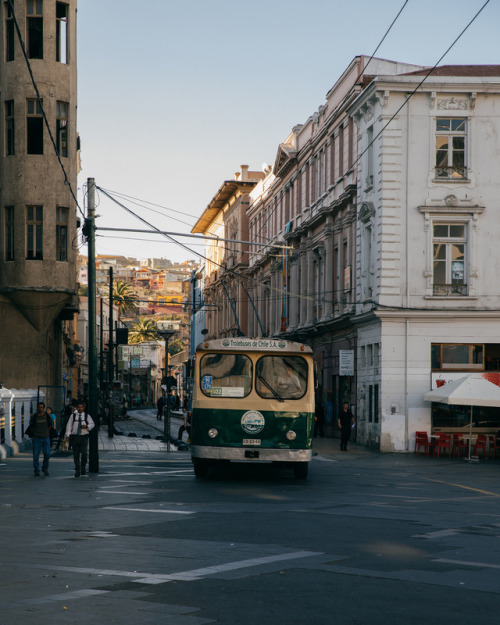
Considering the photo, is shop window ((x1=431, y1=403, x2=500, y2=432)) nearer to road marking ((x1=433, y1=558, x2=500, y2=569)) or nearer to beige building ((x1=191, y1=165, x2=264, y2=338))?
road marking ((x1=433, y1=558, x2=500, y2=569))

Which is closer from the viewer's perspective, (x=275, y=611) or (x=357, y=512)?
(x=275, y=611)

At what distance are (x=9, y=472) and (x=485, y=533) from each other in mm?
14742

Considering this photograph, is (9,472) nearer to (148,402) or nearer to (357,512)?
(357,512)

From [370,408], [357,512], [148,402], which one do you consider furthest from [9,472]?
[148,402]

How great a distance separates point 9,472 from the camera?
974 inches

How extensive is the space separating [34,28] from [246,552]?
105ft

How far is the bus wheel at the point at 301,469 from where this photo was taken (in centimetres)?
2233

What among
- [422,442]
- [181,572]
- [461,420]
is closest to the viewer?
[181,572]

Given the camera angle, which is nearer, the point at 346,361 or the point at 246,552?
the point at 246,552

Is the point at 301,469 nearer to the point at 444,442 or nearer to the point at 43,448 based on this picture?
the point at 43,448

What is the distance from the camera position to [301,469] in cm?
2241

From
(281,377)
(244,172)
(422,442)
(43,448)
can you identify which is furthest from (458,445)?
(244,172)

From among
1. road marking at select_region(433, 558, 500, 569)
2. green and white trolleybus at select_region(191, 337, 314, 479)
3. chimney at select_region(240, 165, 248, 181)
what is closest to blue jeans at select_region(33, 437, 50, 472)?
green and white trolleybus at select_region(191, 337, 314, 479)

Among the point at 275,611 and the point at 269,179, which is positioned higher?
the point at 269,179
